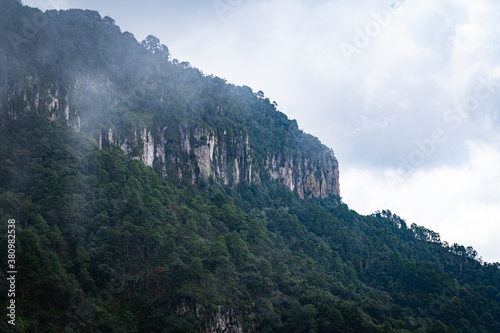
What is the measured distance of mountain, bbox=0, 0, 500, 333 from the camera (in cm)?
4741

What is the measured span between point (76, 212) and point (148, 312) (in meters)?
13.9

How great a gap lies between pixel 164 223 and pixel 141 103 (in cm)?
3921

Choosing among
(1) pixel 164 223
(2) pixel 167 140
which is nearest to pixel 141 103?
(2) pixel 167 140

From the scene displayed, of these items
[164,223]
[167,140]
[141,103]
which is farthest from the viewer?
[141,103]

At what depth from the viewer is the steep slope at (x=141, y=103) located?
71.7m

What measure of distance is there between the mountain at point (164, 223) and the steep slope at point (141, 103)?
317 mm

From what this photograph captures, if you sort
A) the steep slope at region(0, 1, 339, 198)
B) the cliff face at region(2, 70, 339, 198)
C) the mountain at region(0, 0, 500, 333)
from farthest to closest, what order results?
the steep slope at region(0, 1, 339, 198) < the cliff face at region(2, 70, 339, 198) < the mountain at region(0, 0, 500, 333)

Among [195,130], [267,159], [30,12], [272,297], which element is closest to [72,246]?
[272,297]

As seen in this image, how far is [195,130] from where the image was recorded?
308 ft

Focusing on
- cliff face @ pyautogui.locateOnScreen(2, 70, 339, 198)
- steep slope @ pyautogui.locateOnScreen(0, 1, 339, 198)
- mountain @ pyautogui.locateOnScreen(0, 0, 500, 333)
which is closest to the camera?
mountain @ pyautogui.locateOnScreen(0, 0, 500, 333)

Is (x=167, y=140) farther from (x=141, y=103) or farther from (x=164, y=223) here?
(x=164, y=223)

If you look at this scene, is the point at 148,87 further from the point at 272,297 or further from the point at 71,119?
the point at 272,297

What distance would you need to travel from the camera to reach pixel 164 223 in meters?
60.6

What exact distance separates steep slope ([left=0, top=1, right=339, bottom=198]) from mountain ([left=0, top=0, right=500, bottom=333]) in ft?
1.04
